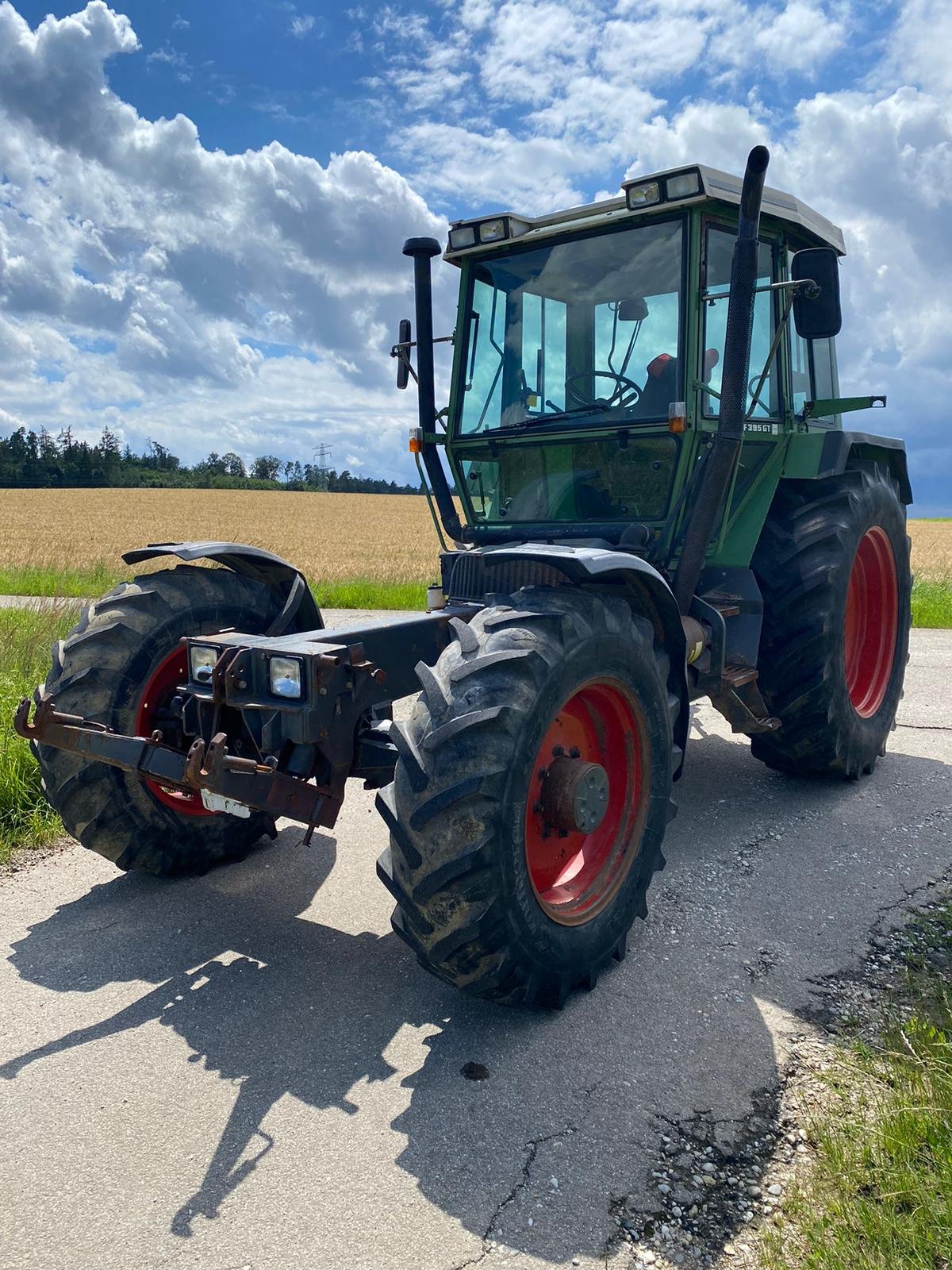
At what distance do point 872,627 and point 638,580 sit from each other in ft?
9.82

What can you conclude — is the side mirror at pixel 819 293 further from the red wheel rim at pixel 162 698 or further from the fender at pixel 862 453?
the red wheel rim at pixel 162 698

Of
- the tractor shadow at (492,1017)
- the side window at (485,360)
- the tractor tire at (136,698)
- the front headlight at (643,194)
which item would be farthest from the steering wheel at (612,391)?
the tractor shadow at (492,1017)

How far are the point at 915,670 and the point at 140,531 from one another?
27.1 m

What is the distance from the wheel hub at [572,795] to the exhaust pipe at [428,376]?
2.10m

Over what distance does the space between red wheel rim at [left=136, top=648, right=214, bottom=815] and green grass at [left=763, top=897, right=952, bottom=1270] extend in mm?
2381

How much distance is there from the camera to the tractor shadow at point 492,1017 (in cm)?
226

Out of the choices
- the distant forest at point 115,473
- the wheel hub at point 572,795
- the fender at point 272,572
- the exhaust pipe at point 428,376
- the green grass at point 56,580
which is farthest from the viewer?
the distant forest at point 115,473

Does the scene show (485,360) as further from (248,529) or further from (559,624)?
(248,529)

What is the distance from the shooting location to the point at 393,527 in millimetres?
36219

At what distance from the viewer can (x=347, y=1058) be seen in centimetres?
270

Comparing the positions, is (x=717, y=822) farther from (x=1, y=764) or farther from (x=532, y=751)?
(x=1, y=764)

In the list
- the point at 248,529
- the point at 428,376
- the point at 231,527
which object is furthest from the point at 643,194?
the point at 231,527

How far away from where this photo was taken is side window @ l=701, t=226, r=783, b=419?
4090 mm

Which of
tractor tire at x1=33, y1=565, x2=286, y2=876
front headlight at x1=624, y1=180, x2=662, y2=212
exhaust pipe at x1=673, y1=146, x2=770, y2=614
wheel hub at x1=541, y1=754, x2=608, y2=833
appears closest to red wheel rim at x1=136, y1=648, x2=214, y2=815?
tractor tire at x1=33, y1=565, x2=286, y2=876
